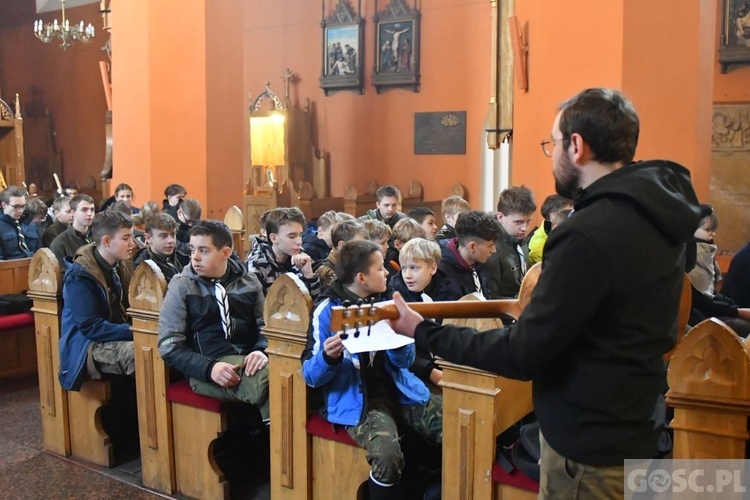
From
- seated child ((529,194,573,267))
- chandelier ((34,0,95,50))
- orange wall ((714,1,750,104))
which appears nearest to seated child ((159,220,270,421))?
seated child ((529,194,573,267))

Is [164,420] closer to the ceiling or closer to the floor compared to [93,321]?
closer to the floor

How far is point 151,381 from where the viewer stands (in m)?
3.90

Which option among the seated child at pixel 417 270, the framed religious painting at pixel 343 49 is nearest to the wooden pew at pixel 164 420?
the seated child at pixel 417 270

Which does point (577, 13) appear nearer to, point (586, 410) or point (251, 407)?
point (251, 407)

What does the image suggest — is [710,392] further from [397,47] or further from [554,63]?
[397,47]

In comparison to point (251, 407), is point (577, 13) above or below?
above

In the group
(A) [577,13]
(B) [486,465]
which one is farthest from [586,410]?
(A) [577,13]

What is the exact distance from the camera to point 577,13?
6.53m

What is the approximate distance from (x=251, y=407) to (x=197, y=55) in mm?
5729

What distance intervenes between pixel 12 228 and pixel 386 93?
22.3 ft

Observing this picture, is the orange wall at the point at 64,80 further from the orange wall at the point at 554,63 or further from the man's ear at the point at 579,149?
the man's ear at the point at 579,149

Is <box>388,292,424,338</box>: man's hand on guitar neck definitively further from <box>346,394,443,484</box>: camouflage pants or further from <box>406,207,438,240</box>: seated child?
<box>406,207,438,240</box>: seated child

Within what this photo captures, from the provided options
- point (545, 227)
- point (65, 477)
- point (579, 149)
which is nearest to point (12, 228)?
point (65, 477)

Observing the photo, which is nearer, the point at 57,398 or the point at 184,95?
the point at 57,398
